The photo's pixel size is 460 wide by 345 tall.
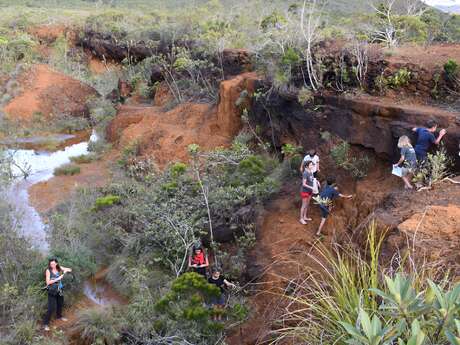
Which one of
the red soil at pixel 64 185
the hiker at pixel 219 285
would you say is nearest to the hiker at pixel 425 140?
the hiker at pixel 219 285

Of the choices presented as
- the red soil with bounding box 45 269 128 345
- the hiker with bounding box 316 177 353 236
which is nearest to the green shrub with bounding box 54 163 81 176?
the red soil with bounding box 45 269 128 345

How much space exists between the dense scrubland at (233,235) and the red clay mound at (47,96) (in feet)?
22.0

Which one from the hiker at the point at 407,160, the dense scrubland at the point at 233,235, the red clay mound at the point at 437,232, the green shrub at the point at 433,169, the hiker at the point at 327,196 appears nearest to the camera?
the dense scrubland at the point at 233,235

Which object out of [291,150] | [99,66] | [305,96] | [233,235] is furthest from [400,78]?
[99,66]

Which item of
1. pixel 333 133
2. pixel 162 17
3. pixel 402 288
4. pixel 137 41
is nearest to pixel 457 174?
pixel 333 133

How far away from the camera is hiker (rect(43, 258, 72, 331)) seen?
7973mm

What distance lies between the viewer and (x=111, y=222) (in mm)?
11023

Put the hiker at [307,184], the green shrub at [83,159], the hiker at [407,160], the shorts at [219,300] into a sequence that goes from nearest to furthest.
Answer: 1. the shorts at [219,300]
2. the hiker at [407,160]
3. the hiker at [307,184]
4. the green shrub at [83,159]

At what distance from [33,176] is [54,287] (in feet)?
32.8

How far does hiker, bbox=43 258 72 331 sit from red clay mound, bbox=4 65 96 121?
1701cm

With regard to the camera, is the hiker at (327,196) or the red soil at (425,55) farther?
the red soil at (425,55)

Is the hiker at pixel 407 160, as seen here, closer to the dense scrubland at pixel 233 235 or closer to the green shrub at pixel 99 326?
the dense scrubland at pixel 233 235

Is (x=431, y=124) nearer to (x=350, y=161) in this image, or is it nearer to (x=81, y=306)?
(x=350, y=161)

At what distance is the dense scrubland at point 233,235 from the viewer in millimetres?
3986
